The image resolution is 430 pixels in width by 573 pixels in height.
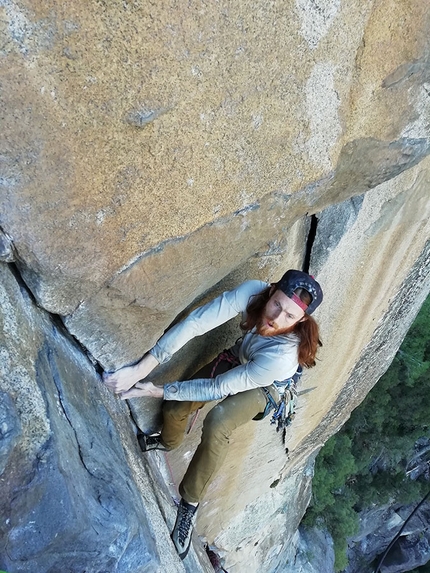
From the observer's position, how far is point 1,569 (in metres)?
1.27

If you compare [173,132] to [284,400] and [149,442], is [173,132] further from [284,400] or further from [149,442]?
[149,442]

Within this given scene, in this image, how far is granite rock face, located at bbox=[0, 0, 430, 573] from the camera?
1256 millimetres

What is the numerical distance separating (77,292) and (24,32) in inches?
29.0

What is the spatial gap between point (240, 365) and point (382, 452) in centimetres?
827

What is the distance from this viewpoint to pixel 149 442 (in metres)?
2.43

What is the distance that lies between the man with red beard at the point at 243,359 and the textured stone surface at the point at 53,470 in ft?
1.32

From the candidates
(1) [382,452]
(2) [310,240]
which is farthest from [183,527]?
(1) [382,452]

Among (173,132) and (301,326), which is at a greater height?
(173,132)

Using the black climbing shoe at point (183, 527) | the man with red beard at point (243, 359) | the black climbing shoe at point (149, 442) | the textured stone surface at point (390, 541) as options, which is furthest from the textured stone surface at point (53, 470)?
the textured stone surface at point (390, 541)

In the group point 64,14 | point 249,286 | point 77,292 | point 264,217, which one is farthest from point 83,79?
point 249,286

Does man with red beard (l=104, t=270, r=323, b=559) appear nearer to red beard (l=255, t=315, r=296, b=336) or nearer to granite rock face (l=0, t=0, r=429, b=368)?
red beard (l=255, t=315, r=296, b=336)

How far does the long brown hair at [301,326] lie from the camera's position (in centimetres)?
201

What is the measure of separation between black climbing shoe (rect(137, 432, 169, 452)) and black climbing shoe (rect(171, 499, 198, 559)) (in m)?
0.31

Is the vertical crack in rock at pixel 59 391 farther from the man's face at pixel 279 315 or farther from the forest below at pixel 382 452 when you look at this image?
the forest below at pixel 382 452
